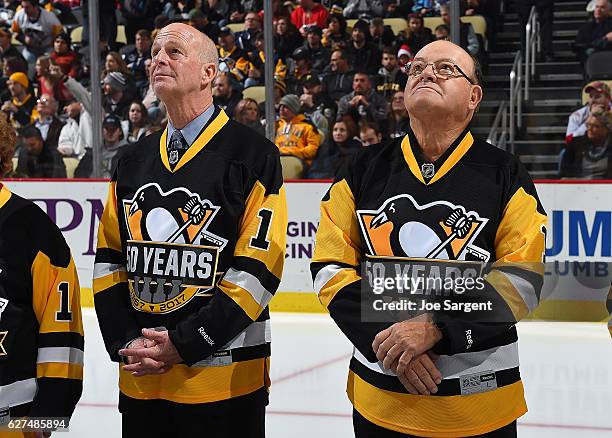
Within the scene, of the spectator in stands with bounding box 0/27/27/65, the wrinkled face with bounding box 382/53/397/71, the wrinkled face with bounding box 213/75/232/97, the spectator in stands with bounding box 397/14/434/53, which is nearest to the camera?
the spectator in stands with bounding box 397/14/434/53

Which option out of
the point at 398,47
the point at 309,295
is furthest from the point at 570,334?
the point at 398,47

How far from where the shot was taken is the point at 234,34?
7.14 m

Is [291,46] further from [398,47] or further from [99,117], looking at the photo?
[99,117]

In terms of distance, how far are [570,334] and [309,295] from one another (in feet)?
5.51

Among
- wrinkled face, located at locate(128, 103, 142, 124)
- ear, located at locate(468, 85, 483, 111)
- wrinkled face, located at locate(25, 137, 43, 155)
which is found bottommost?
wrinkled face, located at locate(25, 137, 43, 155)

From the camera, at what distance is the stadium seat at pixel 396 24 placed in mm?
6853

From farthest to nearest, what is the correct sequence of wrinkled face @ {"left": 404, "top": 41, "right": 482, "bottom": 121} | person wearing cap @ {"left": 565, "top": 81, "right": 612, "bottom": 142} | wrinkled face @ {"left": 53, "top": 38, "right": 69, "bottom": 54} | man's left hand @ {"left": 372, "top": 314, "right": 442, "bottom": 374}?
wrinkled face @ {"left": 53, "top": 38, "right": 69, "bottom": 54}, person wearing cap @ {"left": 565, "top": 81, "right": 612, "bottom": 142}, wrinkled face @ {"left": 404, "top": 41, "right": 482, "bottom": 121}, man's left hand @ {"left": 372, "top": 314, "right": 442, "bottom": 374}

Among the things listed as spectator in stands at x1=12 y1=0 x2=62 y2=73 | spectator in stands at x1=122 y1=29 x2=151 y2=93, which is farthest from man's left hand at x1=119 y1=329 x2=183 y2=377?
spectator in stands at x1=12 y1=0 x2=62 y2=73

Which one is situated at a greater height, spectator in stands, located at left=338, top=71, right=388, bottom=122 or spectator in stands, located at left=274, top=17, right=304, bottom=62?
spectator in stands, located at left=274, top=17, right=304, bottom=62

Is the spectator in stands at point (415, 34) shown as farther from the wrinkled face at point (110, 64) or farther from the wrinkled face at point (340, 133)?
the wrinkled face at point (110, 64)

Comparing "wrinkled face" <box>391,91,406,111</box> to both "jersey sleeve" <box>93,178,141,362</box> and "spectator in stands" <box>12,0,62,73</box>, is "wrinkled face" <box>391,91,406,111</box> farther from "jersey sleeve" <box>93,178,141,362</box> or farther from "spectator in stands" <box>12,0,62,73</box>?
"jersey sleeve" <box>93,178,141,362</box>

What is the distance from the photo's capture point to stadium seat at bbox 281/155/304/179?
671cm

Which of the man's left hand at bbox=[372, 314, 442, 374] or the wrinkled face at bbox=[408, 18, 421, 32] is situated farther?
the wrinkled face at bbox=[408, 18, 421, 32]

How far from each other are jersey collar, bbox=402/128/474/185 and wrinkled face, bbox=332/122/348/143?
4.53 m
